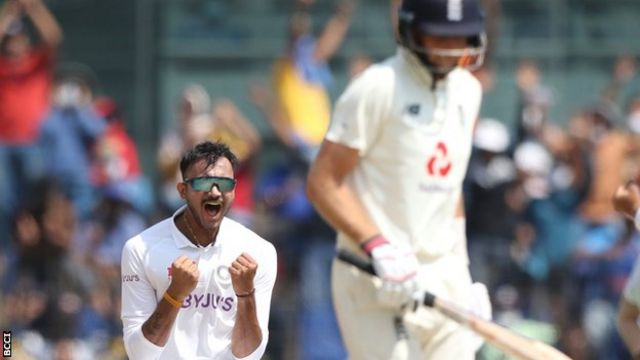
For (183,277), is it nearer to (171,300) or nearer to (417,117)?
(171,300)

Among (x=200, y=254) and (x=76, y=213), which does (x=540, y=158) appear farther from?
(x=200, y=254)

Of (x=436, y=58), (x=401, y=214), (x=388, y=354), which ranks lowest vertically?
(x=388, y=354)

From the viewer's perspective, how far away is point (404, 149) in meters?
8.09

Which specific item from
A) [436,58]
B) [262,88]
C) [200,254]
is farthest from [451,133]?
[262,88]

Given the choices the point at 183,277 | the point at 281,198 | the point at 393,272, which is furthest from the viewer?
the point at 281,198

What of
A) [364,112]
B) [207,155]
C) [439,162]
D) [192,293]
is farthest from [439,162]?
[192,293]

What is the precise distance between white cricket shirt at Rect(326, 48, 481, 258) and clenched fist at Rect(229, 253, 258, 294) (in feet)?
4.91

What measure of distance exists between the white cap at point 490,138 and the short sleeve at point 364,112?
4996mm

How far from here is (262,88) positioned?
1453 centimetres

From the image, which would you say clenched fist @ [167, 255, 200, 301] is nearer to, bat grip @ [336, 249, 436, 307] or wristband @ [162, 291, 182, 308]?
wristband @ [162, 291, 182, 308]

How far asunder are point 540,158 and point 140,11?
3.39 metres

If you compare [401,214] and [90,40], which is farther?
[90,40]

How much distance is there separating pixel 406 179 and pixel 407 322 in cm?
63

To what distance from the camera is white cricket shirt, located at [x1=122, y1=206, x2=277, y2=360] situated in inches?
270
